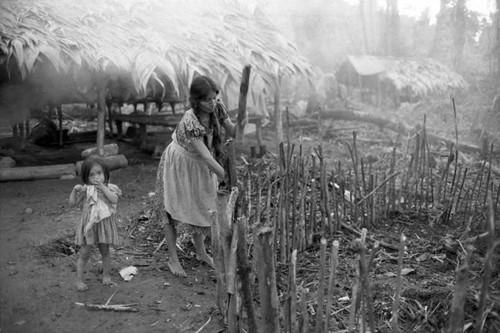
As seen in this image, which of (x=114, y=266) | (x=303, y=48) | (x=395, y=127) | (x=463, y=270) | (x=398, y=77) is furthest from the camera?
(x=303, y=48)

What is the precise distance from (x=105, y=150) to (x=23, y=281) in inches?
137

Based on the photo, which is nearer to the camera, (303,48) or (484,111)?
(484,111)

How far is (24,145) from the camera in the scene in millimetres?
7297

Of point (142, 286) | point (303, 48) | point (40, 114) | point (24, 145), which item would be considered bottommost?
point (142, 286)

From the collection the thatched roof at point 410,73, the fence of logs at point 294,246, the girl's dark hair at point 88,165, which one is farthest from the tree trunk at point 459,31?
the girl's dark hair at point 88,165

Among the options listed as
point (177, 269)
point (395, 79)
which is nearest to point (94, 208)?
point (177, 269)

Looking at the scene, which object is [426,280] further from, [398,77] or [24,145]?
[398,77]

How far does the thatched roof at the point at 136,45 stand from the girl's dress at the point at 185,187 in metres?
2.37

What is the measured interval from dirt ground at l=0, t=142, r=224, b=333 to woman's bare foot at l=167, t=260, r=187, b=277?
0.04 m

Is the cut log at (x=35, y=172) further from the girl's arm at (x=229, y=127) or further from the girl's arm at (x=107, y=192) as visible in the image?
the girl's arm at (x=229, y=127)

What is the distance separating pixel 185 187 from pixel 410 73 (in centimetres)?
1357

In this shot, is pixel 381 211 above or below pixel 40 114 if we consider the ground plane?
below

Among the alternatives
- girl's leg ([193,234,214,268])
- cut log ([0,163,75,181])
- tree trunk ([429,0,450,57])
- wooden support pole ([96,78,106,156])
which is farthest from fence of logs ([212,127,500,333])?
tree trunk ([429,0,450,57])

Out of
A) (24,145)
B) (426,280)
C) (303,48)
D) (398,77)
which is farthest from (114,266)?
(303,48)
